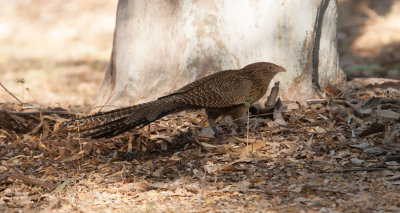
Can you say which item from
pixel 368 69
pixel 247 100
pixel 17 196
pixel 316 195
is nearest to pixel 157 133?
pixel 247 100

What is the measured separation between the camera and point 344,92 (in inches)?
215

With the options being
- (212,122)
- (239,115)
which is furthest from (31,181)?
(239,115)

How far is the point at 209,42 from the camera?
509 centimetres

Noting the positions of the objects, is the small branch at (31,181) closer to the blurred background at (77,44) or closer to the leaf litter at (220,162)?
the leaf litter at (220,162)

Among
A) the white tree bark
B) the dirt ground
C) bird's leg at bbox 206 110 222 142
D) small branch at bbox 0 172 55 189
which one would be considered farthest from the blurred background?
small branch at bbox 0 172 55 189

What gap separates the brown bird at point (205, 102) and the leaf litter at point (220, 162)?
271 mm

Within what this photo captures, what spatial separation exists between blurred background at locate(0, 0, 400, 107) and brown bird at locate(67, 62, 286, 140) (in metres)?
2.85

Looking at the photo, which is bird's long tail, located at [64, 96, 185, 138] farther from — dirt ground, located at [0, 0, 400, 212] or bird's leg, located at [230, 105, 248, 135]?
bird's leg, located at [230, 105, 248, 135]

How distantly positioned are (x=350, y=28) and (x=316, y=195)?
922cm

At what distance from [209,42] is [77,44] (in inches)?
265

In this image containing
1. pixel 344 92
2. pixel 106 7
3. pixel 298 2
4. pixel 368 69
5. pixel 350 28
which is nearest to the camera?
pixel 298 2

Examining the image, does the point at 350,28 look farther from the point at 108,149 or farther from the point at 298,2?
the point at 108,149

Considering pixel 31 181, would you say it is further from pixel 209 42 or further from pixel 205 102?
pixel 209 42

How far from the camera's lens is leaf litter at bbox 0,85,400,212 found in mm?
3154
